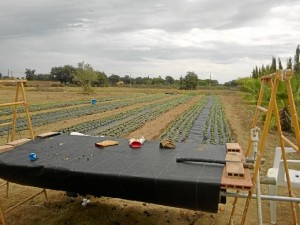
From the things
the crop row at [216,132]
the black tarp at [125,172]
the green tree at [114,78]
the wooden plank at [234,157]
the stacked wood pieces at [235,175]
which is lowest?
the crop row at [216,132]

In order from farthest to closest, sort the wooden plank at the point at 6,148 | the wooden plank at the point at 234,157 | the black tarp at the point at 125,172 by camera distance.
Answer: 1. the wooden plank at the point at 6,148
2. the wooden plank at the point at 234,157
3. the black tarp at the point at 125,172

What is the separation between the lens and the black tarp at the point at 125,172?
2480 millimetres

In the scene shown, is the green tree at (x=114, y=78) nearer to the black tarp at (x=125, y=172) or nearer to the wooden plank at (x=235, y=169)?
the black tarp at (x=125, y=172)

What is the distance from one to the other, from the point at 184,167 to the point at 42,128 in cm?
899

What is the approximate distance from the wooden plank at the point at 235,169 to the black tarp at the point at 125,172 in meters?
0.08

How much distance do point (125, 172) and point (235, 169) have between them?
980 mm

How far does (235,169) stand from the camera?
2580 millimetres

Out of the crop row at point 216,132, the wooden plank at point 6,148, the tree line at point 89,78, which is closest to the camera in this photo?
the wooden plank at point 6,148

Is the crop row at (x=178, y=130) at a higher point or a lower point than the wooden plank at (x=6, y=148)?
lower

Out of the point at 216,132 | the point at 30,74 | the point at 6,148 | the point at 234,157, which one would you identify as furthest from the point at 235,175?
the point at 30,74

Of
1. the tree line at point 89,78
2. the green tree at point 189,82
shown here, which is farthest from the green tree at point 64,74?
the green tree at point 189,82

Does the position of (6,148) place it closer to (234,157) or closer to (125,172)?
(125,172)

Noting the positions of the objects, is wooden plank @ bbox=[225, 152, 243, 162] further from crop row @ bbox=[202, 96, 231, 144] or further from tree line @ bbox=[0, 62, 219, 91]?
tree line @ bbox=[0, 62, 219, 91]

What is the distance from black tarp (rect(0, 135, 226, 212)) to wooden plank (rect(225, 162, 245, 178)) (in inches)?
3.0
